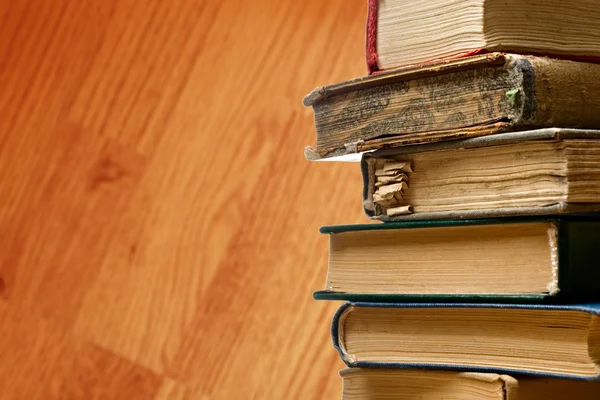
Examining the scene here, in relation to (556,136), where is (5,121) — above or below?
below

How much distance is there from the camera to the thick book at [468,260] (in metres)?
0.68

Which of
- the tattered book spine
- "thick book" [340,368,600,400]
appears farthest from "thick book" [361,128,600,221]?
"thick book" [340,368,600,400]

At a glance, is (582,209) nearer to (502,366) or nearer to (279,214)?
(502,366)

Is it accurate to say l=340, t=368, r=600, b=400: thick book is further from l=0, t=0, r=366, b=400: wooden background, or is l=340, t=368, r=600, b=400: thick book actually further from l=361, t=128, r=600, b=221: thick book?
l=0, t=0, r=366, b=400: wooden background

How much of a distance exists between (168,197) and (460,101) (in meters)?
0.54

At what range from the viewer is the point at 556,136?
2.19 ft

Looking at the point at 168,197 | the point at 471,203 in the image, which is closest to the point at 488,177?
the point at 471,203

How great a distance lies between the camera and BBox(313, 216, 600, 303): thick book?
0.68 metres

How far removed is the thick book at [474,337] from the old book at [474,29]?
0.21 meters

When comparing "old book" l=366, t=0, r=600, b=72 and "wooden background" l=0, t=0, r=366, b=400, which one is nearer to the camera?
"old book" l=366, t=0, r=600, b=72

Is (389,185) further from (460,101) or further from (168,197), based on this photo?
(168,197)

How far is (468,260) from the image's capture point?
2.38 feet

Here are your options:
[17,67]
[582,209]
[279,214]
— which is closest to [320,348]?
[279,214]

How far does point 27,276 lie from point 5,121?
0.22 metres
